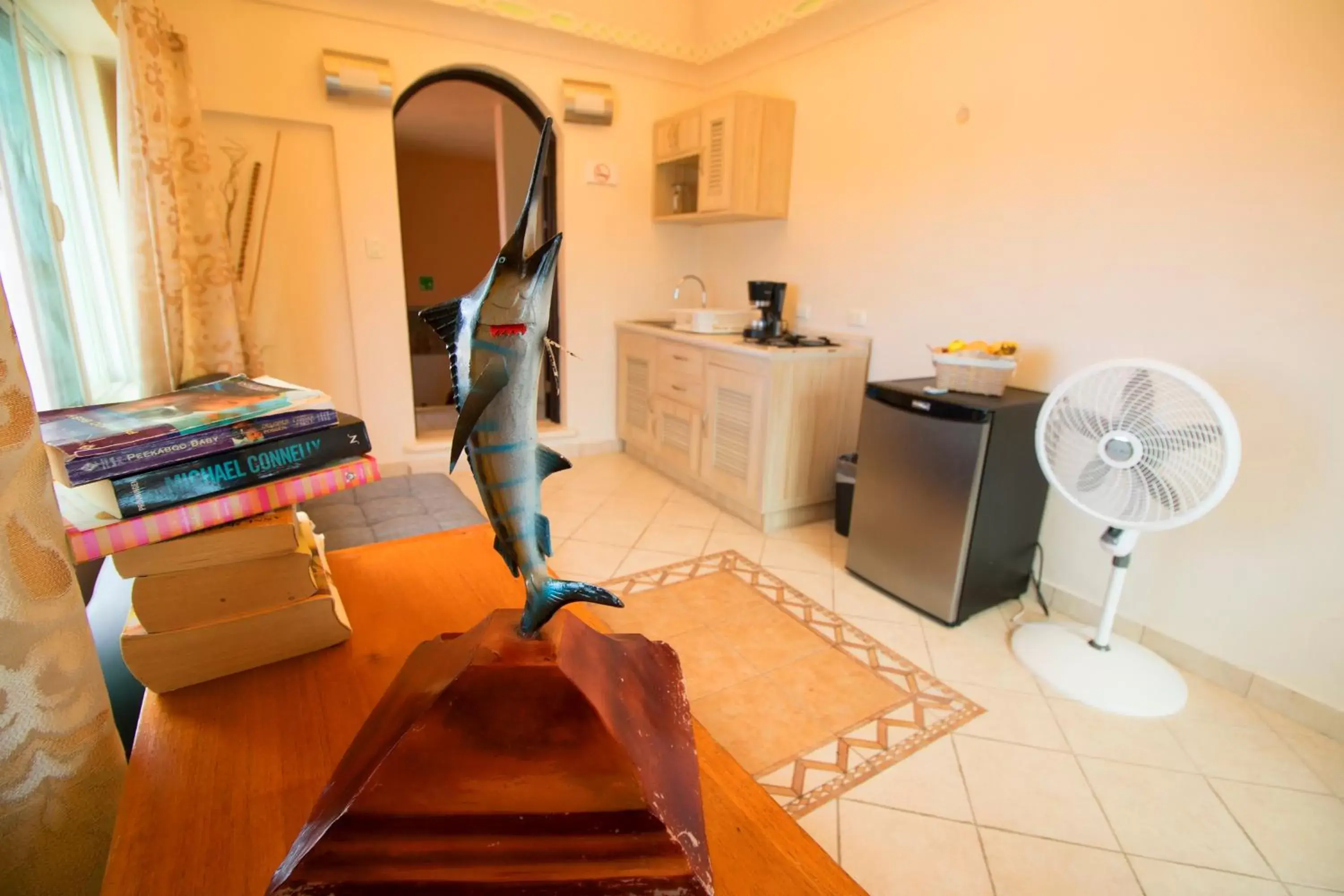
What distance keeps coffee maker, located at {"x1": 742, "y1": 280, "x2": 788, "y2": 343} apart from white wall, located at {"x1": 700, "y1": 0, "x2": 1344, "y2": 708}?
55 centimetres

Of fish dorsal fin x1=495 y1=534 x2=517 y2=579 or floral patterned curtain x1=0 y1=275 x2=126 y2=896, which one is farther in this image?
fish dorsal fin x1=495 y1=534 x2=517 y2=579

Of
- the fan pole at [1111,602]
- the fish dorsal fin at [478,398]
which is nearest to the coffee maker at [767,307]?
the fan pole at [1111,602]

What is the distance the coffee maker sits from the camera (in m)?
3.15

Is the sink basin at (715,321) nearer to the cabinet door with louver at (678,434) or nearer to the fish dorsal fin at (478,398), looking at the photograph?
the cabinet door with louver at (678,434)

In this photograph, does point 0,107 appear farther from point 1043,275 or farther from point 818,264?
point 1043,275

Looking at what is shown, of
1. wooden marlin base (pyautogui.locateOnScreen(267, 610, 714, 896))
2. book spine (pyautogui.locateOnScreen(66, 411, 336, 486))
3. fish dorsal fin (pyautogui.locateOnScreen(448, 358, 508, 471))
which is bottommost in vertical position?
Answer: wooden marlin base (pyautogui.locateOnScreen(267, 610, 714, 896))

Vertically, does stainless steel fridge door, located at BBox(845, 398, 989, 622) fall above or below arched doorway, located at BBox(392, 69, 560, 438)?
below

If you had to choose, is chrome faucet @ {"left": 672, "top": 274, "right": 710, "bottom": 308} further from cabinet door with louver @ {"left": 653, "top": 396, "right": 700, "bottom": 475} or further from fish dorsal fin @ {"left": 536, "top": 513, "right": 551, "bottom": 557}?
fish dorsal fin @ {"left": 536, "top": 513, "right": 551, "bottom": 557}

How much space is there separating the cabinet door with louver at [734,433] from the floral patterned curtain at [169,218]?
1.99m

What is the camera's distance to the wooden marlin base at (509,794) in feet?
1.68

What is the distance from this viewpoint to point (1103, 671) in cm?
192

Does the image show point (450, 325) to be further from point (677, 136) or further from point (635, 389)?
point (677, 136)

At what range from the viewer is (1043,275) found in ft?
7.48

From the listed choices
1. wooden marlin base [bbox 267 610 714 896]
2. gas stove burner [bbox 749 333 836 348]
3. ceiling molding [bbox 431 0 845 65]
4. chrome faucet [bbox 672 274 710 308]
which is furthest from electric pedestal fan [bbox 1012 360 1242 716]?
chrome faucet [bbox 672 274 710 308]
